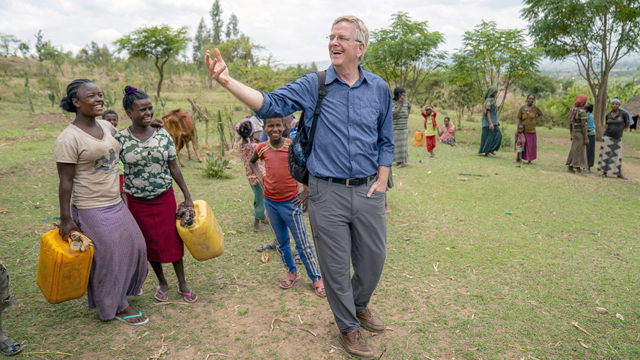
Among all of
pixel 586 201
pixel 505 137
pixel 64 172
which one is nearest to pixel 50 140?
pixel 64 172

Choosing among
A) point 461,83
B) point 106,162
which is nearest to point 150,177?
point 106,162

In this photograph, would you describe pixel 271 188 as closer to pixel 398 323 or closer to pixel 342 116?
pixel 342 116

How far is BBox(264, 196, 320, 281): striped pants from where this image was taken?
334 centimetres

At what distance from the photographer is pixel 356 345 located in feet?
8.53

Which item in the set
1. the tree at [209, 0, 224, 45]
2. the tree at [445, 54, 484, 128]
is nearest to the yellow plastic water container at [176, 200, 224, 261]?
the tree at [445, 54, 484, 128]

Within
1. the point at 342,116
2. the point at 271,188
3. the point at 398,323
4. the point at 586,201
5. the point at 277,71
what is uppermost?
the point at 277,71

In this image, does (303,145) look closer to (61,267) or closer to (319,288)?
(319,288)

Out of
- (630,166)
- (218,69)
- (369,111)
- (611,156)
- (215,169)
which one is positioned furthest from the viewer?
(630,166)

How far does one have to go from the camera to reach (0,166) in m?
6.92

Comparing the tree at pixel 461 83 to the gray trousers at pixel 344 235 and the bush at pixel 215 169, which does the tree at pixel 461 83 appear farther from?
the gray trousers at pixel 344 235

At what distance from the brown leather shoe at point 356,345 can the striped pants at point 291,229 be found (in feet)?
2.89

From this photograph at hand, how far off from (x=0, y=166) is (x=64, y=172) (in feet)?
19.9

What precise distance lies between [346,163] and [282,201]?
1081 mm

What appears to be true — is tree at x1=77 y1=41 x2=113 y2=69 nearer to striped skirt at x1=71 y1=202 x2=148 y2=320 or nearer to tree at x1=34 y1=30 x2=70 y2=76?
tree at x1=34 y1=30 x2=70 y2=76
